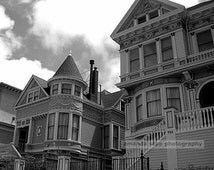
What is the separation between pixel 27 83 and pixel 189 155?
2053 cm

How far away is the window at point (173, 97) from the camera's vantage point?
17.4 metres

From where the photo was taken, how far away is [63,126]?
80.5 feet

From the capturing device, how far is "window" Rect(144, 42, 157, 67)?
19.4m

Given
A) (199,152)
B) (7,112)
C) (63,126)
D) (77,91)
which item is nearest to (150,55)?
(199,152)

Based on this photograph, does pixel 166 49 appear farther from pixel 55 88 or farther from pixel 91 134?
pixel 91 134

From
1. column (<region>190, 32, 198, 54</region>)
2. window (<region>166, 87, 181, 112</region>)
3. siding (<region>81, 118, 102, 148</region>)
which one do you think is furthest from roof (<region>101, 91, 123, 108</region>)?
column (<region>190, 32, 198, 54</region>)

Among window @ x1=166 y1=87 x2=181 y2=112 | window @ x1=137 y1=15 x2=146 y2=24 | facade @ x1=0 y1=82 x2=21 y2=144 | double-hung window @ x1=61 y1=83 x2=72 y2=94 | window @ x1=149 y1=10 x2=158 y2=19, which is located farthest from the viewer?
facade @ x1=0 y1=82 x2=21 y2=144

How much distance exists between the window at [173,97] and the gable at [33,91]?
43.7 ft

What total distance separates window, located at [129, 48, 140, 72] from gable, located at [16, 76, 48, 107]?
10248mm

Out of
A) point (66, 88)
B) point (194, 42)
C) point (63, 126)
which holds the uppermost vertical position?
point (194, 42)

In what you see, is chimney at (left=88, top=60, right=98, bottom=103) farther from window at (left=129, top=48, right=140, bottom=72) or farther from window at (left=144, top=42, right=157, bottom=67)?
window at (left=144, top=42, right=157, bottom=67)

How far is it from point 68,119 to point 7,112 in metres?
12.9

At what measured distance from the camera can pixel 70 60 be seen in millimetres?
28391

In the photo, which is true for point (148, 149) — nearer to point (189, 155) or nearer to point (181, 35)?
point (189, 155)
